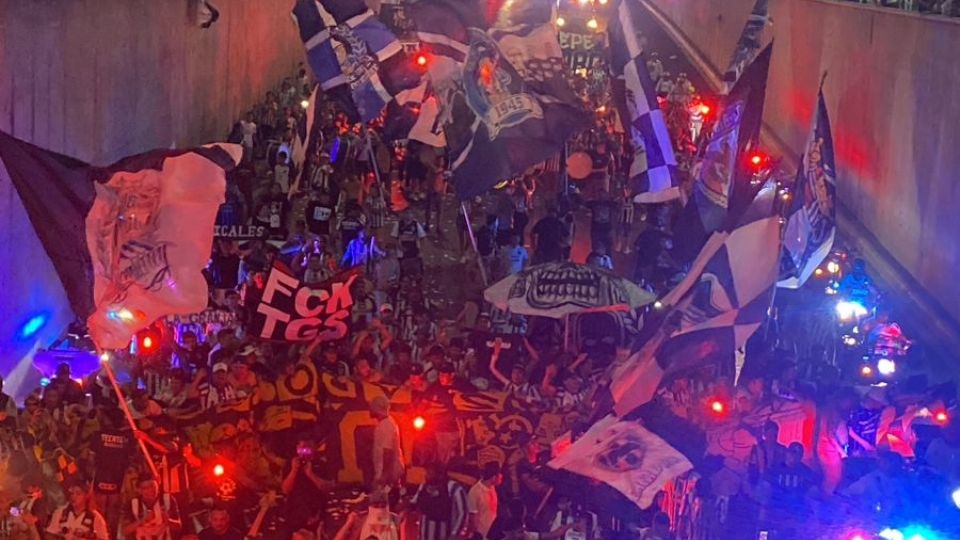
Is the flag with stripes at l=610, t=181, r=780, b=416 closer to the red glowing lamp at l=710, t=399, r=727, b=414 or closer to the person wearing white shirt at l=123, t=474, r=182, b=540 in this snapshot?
the red glowing lamp at l=710, t=399, r=727, b=414

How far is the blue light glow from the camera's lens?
15.5 metres

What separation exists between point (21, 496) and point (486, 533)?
147 inches

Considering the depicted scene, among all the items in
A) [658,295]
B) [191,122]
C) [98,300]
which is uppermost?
[191,122]

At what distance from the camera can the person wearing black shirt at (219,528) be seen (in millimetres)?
10891

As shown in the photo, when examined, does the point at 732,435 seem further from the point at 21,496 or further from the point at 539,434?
the point at 21,496

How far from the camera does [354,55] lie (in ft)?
54.0

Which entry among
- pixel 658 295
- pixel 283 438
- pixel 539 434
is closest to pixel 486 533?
pixel 539 434

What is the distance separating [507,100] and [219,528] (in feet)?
19.8

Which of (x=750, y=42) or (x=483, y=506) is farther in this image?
(x=750, y=42)

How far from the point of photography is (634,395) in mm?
10594

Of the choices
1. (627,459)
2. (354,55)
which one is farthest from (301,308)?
(354,55)

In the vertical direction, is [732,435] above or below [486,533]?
above

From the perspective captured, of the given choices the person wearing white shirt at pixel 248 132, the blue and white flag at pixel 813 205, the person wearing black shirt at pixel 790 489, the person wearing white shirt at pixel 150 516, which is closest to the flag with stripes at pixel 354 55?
the blue and white flag at pixel 813 205

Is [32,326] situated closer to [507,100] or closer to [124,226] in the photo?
[124,226]
